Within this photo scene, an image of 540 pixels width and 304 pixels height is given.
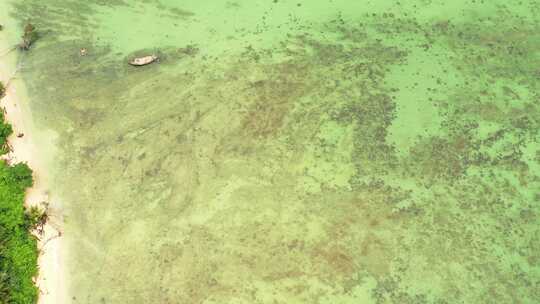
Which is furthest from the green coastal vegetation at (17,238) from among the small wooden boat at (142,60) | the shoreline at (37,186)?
the small wooden boat at (142,60)

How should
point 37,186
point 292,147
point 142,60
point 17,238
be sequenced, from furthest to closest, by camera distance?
1. point 142,60
2. point 292,147
3. point 37,186
4. point 17,238

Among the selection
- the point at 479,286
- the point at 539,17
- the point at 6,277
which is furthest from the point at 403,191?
the point at 6,277

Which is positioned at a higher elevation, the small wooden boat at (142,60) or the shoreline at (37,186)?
the small wooden boat at (142,60)

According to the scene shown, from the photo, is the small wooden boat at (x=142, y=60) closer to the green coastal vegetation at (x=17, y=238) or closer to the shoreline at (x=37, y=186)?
the shoreline at (x=37, y=186)

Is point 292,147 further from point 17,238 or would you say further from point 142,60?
point 17,238

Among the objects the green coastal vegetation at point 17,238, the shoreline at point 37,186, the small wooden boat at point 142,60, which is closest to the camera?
the green coastal vegetation at point 17,238

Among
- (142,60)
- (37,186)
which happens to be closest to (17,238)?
(37,186)

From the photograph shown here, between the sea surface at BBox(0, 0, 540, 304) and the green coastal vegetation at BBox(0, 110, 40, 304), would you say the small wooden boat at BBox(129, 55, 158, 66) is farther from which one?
the green coastal vegetation at BBox(0, 110, 40, 304)
